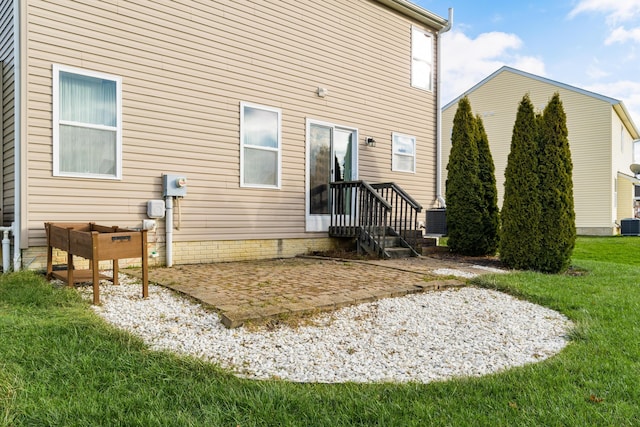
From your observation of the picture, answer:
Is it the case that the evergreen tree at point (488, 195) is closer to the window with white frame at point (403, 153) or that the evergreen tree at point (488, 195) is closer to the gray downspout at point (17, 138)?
the window with white frame at point (403, 153)

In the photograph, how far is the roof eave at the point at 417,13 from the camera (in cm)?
932

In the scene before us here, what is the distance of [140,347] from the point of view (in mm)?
2920

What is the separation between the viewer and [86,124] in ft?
18.9

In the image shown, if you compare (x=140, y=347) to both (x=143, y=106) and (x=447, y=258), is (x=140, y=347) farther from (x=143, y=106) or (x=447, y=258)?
(x=447, y=258)

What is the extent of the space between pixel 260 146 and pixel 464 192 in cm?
385

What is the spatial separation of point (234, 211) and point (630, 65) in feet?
69.6

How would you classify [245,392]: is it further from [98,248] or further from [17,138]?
[17,138]

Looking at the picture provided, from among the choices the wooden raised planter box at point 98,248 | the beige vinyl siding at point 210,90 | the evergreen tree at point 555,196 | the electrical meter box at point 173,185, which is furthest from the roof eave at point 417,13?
the wooden raised planter box at point 98,248

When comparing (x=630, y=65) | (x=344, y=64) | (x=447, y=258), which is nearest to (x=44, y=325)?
(x=447, y=258)

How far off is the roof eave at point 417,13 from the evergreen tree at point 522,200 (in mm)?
3808

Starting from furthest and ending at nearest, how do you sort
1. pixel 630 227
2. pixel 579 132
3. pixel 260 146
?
pixel 579 132 → pixel 630 227 → pixel 260 146

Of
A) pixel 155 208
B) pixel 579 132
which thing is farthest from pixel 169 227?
pixel 579 132

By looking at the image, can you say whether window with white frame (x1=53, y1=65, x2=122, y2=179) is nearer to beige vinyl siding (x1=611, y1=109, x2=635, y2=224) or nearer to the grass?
the grass

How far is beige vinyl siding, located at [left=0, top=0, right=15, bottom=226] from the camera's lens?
18.3 feet
